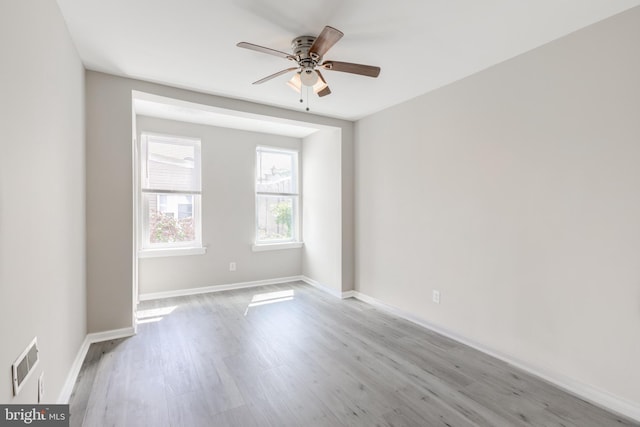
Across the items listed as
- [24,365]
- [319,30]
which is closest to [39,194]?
[24,365]

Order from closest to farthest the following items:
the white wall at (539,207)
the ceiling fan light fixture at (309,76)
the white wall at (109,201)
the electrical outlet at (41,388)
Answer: the electrical outlet at (41,388), the white wall at (539,207), the ceiling fan light fixture at (309,76), the white wall at (109,201)

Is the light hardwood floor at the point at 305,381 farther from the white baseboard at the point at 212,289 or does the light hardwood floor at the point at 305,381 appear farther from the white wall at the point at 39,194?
the white baseboard at the point at 212,289

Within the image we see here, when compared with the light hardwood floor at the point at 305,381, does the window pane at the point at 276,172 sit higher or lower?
higher

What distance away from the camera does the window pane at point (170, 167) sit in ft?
14.3

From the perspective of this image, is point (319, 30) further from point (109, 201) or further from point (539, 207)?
point (109, 201)

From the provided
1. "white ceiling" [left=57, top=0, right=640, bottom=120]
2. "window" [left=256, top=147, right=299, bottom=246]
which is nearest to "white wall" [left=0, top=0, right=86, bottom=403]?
"white ceiling" [left=57, top=0, right=640, bottom=120]

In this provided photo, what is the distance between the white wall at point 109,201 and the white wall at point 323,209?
98.7 inches

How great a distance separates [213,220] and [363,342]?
297 cm

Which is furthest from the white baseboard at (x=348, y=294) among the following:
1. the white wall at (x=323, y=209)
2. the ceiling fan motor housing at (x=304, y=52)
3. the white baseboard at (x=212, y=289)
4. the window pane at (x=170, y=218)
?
the ceiling fan motor housing at (x=304, y=52)

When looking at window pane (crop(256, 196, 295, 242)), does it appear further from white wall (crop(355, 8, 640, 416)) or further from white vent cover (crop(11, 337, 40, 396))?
white vent cover (crop(11, 337, 40, 396))

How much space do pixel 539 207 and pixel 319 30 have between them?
2154 mm

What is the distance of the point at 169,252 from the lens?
14.3 ft

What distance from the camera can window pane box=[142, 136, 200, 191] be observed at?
4.37 meters

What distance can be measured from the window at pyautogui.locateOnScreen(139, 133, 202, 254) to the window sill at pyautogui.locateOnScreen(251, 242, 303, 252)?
2.93 ft
